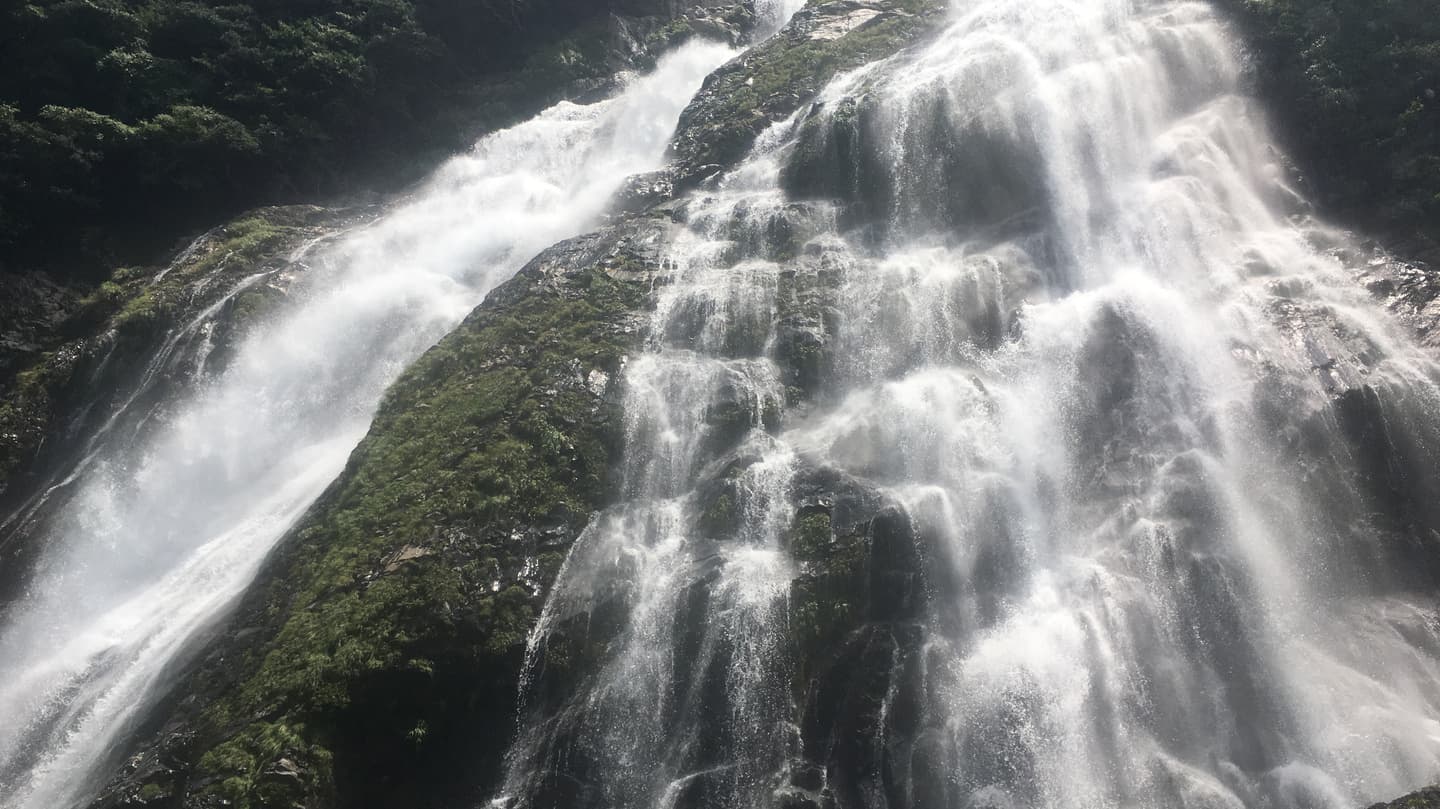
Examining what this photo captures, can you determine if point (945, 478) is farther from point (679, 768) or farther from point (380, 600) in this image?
point (380, 600)

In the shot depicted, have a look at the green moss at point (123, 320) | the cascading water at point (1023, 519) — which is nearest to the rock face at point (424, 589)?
the cascading water at point (1023, 519)

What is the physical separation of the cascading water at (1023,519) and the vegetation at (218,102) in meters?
16.8

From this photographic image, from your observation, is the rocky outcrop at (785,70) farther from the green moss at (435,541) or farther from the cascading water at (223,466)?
the green moss at (435,541)

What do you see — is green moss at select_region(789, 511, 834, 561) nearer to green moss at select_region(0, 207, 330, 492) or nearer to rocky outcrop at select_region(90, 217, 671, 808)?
rocky outcrop at select_region(90, 217, 671, 808)

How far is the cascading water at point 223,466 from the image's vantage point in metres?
12.4

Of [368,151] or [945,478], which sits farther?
[368,151]

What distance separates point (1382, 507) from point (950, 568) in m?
6.63

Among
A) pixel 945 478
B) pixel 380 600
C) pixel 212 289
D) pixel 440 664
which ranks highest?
pixel 212 289

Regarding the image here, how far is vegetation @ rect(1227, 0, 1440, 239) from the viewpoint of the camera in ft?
52.8

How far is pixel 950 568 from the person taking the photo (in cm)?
1202

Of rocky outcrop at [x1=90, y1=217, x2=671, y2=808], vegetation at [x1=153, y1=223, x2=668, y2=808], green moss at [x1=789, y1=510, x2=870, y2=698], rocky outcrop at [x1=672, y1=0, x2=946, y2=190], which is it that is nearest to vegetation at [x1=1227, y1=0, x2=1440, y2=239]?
rocky outcrop at [x1=672, y1=0, x2=946, y2=190]

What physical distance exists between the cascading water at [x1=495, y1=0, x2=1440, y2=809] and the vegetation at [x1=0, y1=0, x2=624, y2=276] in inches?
663

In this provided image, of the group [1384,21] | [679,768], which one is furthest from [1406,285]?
[679,768]

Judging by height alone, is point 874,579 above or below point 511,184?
below
